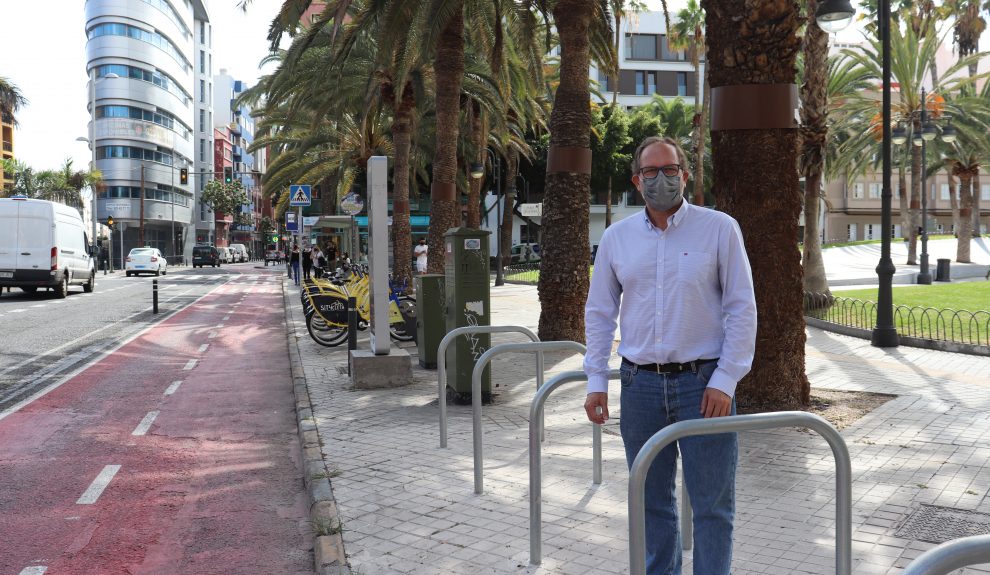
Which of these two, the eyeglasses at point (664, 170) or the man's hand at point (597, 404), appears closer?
the eyeglasses at point (664, 170)

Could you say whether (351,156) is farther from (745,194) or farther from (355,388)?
(745,194)

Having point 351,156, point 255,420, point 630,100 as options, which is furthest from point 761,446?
point 630,100

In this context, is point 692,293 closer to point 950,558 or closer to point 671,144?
point 671,144

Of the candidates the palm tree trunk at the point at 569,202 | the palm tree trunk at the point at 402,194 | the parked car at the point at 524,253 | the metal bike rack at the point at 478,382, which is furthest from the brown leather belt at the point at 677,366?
the parked car at the point at 524,253

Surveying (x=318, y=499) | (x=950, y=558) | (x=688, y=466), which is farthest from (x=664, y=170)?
(x=318, y=499)

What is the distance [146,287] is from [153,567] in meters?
30.8

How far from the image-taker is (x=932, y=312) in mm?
16781

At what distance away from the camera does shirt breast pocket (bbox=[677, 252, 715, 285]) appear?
131 inches

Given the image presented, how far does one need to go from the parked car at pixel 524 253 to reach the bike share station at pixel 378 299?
139ft

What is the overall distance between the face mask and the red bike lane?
8.94 feet

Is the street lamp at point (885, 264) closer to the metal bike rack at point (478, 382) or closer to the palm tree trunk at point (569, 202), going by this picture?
the palm tree trunk at point (569, 202)

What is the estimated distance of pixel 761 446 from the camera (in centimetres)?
675

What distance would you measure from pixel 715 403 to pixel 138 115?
83913 millimetres

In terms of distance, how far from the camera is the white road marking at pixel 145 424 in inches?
316
